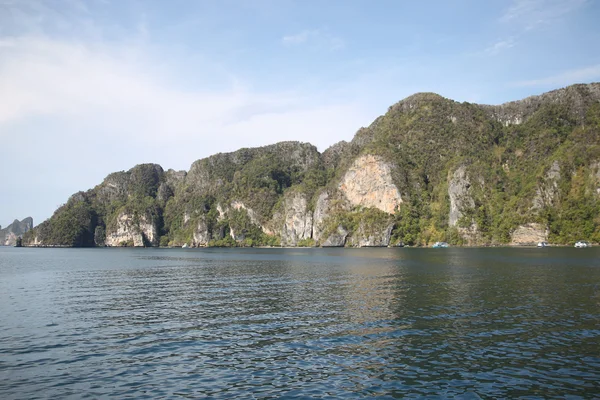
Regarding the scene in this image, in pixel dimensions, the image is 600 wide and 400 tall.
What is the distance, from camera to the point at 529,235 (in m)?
167

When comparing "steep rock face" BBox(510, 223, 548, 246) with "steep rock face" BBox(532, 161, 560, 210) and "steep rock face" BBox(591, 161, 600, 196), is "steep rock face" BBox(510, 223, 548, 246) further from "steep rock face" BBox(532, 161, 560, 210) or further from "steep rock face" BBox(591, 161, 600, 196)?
"steep rock face" BBox(591, 161, 600, 196)

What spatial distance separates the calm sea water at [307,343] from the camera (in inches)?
635

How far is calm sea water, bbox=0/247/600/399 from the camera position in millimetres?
16141

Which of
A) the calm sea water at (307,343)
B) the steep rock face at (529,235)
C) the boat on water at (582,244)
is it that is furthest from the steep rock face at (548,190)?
the calm sea water at (307,343)

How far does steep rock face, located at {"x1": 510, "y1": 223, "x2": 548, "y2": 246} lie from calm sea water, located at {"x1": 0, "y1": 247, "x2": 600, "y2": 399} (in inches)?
5479

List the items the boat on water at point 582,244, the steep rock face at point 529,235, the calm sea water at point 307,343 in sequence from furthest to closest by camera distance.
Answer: the steep rock face at point 529,235 → the boat on water at point 582,244 → the calm sea water at point 307,343

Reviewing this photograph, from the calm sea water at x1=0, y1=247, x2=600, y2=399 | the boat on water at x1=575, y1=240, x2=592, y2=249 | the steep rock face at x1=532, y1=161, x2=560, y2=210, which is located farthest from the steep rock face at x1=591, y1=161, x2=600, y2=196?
the calm sea water at x1=0, y1=247, x2=600, y2=399

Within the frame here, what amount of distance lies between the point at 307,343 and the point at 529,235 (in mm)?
171979

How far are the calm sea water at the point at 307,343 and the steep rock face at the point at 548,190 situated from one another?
15207 centimetres

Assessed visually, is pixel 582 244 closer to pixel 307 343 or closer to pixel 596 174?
pixel 596 174

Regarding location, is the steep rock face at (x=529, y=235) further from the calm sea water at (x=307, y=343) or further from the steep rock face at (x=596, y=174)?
the calm sea water at (x=307, y=343)

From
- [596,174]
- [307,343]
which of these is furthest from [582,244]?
[307,343]

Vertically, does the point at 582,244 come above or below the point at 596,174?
below

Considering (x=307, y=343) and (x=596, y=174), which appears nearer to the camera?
(x=307, y=343)
